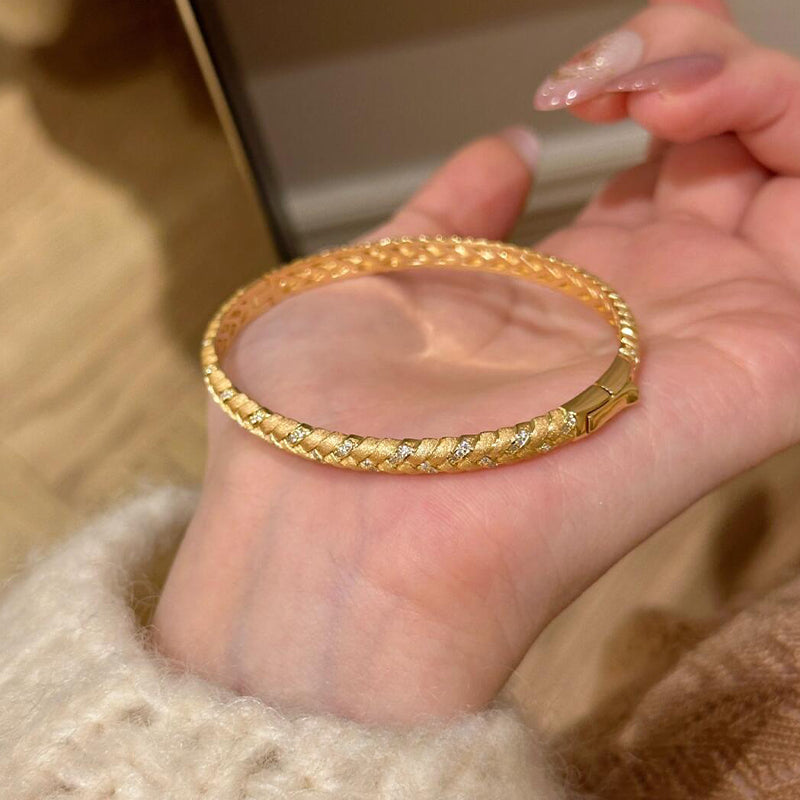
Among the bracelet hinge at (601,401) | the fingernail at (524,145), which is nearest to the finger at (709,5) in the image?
the fingernail at (524,145)

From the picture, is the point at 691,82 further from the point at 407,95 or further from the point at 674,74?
the point at 407,95

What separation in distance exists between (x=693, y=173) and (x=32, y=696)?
0.55 meters

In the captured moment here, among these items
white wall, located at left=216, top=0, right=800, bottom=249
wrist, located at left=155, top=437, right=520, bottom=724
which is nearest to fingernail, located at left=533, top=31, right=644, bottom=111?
wrist, located at left=155, top=437, right=520, bottom=724

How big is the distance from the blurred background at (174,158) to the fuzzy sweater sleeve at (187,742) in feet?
1.22

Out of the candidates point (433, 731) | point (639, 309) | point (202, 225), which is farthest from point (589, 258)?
point (202, 225)

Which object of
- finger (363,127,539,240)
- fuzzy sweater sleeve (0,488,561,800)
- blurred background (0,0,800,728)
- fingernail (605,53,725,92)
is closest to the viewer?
fuzzy sweater sleeve (0,488,561,800)

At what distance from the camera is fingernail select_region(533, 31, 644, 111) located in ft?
1.72

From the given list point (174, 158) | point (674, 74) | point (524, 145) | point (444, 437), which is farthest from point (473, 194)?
point (174, 158)

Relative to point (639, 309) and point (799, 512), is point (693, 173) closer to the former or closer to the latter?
point (639, 309)

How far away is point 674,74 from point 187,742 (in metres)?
0.47

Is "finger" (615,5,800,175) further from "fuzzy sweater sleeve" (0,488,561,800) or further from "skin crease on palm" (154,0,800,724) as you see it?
"fuzzy sweater sleeve" (0,488,561,800)

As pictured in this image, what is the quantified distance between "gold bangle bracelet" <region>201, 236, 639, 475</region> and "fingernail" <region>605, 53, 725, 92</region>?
0.41 ft

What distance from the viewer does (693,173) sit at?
603 millimetres

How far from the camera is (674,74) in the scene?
0.51 meters
